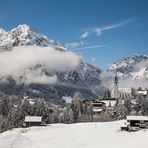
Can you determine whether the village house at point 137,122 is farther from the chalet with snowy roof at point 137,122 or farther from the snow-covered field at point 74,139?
the snow-covered field at point 74,139

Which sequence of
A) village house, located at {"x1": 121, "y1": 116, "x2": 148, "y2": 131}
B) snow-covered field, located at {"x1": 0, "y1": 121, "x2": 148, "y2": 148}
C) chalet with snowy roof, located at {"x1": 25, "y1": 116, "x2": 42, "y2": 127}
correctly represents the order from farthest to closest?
chalet with snowy roof, located at {"x1": 25, "y1": 116, "x2": 42, "y2": 127} < village house, located at {"x1": 121, "y1": 116, "x2": 148, "y2": 131} < snow-covered field, located at {"x1": 0, "y1": 121, "x2": 148, "y2": 148}

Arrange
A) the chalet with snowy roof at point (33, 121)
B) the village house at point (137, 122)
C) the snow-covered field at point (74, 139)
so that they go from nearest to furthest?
the snow-covered field at point (74, 139)
the village house at point (137, 122)
the chalet with snowy roof at point (33, 121)

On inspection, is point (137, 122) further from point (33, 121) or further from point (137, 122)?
point (33, 121)

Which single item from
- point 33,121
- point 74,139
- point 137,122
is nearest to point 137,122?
point 137,122

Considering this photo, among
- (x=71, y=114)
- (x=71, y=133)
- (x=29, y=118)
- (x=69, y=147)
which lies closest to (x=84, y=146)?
(x=69, y=147)

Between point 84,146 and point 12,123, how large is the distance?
7419 centimetres

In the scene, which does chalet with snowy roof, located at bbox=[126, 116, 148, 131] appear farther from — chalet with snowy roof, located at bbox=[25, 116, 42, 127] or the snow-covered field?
chalet with snowy roof, located at bbox=[25, 116, 42, 127]

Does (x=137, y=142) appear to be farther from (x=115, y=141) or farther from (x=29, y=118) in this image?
(x=29, y=118)

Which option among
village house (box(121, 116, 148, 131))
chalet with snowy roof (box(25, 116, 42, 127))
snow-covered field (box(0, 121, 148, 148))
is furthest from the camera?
chalet with snowy roof (box(25, 116, 42, 127))

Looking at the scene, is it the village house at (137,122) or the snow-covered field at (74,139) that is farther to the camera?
the village house at (137,122)

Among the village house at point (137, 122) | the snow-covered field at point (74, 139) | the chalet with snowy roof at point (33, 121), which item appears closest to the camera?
the snow-covered field at point (74, 139)

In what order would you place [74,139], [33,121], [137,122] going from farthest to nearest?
[33,121]
[137,122]
[74,139]

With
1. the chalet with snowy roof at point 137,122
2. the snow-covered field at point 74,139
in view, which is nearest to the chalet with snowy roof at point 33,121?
the snow-covered field at point 74,139

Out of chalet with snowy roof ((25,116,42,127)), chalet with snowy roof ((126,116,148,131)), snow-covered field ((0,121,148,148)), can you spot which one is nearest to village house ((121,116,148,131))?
chalet with snowy roof ((126,116,148,131))
